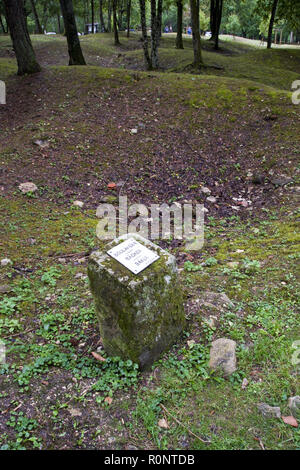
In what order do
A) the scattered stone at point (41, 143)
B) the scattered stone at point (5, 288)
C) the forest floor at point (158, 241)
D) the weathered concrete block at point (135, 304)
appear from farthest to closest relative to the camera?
the scattered stone at point (41, 143) < the scattered stone at point (5, 288) < the weathered concrete block at point (135, 304) < the forest floor at point (158, 241)

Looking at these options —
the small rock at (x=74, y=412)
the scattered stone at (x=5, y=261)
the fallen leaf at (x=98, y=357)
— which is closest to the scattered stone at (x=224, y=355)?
the fallen leaf at (x=98, y=357)

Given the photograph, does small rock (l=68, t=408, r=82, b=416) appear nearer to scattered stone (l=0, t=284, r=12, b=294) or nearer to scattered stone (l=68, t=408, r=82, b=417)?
scattered stone (l=68, t=408, r=82, b=417)

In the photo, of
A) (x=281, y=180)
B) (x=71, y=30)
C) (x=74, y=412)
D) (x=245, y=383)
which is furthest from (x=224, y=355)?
(x=71, y=30)

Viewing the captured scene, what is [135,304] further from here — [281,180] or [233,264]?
[281,180]

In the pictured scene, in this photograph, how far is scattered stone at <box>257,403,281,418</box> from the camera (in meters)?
2.44

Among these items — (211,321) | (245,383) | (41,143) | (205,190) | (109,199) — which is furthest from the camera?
(41,143)

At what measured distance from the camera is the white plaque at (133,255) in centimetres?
273

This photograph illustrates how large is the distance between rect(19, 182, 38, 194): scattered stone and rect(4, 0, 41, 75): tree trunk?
5692mm

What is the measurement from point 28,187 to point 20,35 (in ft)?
19.5

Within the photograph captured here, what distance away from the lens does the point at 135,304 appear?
2650 millimetres

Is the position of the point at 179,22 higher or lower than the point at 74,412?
higher

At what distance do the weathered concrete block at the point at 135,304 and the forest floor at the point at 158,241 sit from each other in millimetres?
174

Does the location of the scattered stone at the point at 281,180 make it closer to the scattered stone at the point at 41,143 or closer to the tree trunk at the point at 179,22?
the scattered stone at the point at 41,143
